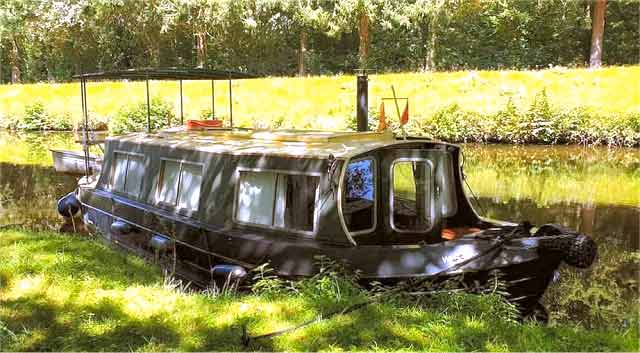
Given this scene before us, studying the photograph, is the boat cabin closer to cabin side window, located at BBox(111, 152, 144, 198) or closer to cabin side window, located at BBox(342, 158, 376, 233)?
cabin side window, located at BBox(342, 158, 376, 233)

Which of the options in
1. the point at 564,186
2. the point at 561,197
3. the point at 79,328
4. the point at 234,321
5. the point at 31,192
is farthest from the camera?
the point at 31,192

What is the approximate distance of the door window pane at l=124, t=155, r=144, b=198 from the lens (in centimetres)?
992

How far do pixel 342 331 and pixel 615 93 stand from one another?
65.6 feet

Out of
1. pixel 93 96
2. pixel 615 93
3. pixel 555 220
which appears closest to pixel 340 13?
pixel 93 96

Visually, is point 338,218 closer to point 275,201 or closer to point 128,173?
point 275,201

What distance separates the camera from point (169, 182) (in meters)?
9.16

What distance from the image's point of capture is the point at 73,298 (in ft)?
17.7

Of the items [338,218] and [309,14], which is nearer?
[338,218]

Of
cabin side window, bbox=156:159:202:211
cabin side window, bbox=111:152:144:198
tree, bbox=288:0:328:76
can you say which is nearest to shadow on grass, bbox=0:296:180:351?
cabin side window, bbox=156:159:202:211

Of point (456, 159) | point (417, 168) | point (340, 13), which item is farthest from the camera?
point (340, 13)

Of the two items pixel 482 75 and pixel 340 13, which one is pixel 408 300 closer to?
pixel 482 75

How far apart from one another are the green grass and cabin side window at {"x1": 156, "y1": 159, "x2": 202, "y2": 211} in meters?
2.34

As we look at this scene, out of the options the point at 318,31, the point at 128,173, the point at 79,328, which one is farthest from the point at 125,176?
the point at 318,31

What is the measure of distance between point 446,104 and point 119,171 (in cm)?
1440
